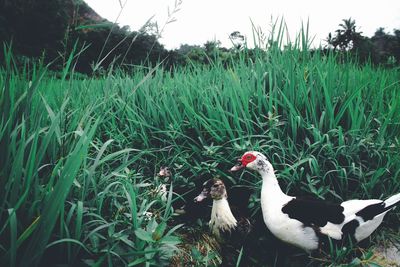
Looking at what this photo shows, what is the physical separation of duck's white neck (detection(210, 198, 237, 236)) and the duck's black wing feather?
37 cm

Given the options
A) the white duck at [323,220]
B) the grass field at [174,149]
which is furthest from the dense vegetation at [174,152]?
the white duck at [323,220]

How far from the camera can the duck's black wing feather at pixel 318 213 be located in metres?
1.59

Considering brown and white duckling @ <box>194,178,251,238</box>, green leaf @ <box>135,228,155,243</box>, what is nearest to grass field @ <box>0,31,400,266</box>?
green leaf @ <box>135,228,155,243</box>

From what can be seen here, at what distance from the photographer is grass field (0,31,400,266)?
48.1 inches

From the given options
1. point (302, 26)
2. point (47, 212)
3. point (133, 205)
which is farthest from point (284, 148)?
point (47, 212)

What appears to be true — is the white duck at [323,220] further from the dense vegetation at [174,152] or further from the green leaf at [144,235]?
the green leaf at [144,235]

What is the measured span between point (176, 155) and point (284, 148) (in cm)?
79

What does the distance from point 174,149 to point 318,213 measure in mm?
1195

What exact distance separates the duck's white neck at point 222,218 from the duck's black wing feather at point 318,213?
1.21ft

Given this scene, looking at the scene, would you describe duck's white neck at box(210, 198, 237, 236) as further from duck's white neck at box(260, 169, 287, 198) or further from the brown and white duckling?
duck's white neck at box(260, 169, 287, 198)

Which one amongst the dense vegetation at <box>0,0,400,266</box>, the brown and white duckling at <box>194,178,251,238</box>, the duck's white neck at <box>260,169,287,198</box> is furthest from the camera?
the brown and white duckling at <box>194,178,251,238</box>

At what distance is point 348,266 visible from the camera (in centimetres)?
149

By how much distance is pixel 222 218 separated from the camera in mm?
1864

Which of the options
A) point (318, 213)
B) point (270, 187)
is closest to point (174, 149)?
point (270, 187)
